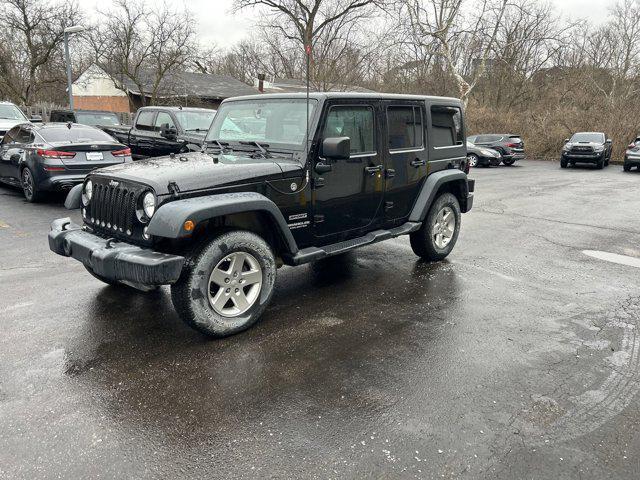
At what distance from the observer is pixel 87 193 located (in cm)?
440

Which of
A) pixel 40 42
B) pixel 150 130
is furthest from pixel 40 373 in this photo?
pixel 40 42

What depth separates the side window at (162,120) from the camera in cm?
1209

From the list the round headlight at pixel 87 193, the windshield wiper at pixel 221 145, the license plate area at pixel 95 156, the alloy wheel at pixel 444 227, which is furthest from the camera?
the license plate area at pixel 95 156

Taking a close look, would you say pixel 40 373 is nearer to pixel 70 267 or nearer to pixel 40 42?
pixel 70 267

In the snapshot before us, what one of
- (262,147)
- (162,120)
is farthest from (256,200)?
(162,120)

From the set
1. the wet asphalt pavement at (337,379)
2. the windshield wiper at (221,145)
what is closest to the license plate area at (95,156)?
the wet asphalt pavement at (337,379)

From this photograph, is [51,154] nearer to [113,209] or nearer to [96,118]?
[113,209]

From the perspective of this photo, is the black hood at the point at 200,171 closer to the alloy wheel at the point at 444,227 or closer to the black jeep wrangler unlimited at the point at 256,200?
the black jeep wrangler unlimited at the point at 256,200

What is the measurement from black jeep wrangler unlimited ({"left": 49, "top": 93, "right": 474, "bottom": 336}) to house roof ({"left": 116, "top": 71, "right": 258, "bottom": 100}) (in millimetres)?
33082

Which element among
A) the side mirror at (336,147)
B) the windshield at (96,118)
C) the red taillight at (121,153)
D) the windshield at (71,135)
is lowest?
the side mirror at (336,147)

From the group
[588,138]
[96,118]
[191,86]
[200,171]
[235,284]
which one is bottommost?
[235,284]

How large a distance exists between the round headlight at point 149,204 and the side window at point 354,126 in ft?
5.47

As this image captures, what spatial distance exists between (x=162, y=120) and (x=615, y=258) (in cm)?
1039

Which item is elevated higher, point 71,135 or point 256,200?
point 71,135
